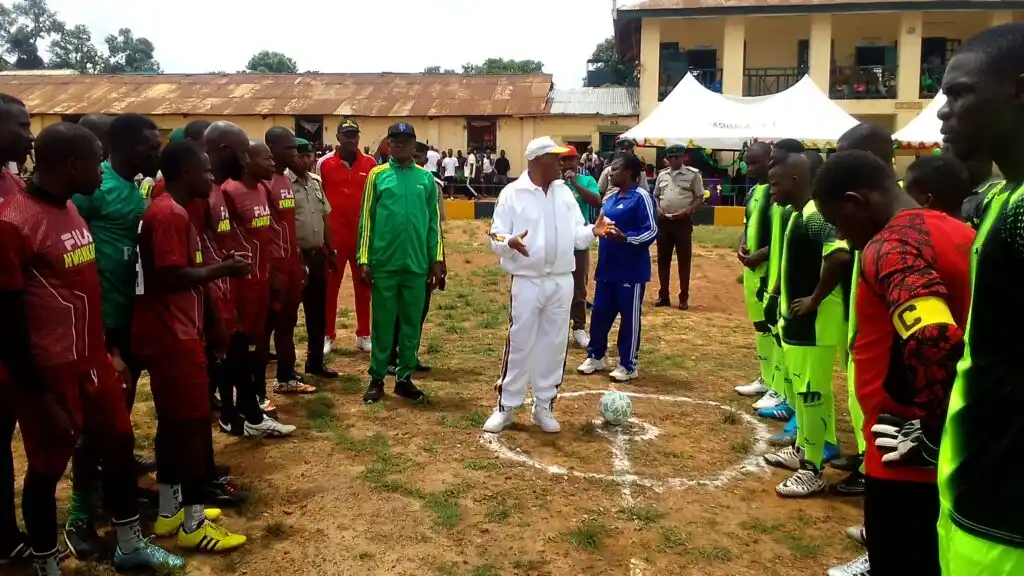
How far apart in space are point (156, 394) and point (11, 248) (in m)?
1.02

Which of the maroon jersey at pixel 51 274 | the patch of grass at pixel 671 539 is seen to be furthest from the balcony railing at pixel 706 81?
the maroon jersey at pixel 51 274

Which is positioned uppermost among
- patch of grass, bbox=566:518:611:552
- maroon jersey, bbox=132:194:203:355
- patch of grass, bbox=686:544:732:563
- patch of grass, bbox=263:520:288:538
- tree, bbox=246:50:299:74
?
tree, bbox=246:50:299:74

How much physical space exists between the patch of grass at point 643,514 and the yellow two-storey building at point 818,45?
2541cm

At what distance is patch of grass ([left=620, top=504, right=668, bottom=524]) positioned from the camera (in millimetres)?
4234

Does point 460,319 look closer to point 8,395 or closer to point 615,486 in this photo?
point 615,486

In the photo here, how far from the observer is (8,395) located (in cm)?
348

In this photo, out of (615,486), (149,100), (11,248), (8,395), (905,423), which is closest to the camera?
(905,423)

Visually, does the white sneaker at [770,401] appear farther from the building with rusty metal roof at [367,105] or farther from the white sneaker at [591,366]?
the building with rusty metal roof at [367,105]

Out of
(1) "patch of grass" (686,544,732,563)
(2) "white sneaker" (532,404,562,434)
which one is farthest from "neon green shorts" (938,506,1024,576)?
(2) "white sneaker" (532,404,562,434)

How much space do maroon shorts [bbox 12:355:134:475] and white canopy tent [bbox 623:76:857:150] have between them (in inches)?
604

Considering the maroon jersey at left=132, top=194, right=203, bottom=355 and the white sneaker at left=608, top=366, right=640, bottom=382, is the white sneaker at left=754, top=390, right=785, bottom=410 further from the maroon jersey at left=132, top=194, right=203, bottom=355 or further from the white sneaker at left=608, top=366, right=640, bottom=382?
the maroon jersey at left=132, top=194, right=203, bottom=355

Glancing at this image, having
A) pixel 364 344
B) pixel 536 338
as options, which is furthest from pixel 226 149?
pixel 364 344

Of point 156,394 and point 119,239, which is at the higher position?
point 119,239

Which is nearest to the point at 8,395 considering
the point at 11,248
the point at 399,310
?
the point at 11,248
